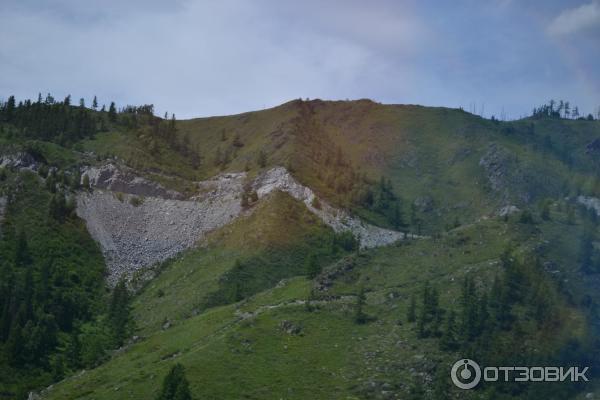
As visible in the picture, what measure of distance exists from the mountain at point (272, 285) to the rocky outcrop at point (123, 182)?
393mm

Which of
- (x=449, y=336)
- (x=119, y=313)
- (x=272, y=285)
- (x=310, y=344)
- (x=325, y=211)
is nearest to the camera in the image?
(x=449, y=336)

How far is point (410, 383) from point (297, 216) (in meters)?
84.5

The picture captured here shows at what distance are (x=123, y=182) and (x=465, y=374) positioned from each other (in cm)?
12113

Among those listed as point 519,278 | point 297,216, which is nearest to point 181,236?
point 297,216

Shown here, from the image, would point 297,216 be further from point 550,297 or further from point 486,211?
point 550,297

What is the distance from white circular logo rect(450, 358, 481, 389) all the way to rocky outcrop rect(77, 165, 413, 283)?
75750 mm

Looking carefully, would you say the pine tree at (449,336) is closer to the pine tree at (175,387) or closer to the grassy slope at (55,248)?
the pine tree at (175,387)

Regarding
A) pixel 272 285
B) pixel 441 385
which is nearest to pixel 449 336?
pixel 441 385

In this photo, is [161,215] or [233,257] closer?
[233,257]

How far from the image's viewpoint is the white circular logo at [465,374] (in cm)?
9069

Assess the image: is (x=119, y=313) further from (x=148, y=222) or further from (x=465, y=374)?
(x=465, y=374)

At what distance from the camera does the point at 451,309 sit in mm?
109312

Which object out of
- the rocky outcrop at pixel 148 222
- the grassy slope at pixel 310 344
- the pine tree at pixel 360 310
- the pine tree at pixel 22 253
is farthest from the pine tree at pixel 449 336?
the pine tree at pixel 22 253

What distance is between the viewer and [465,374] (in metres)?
92.0
